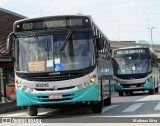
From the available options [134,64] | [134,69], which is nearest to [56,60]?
[134,69]

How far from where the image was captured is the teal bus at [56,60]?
14594 mm

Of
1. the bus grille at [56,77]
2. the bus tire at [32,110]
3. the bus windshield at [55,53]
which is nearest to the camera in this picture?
the bus grille at [56,77]

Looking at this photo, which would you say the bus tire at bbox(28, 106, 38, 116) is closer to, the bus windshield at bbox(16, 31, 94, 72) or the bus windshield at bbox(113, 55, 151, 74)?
the bus windshield at bbox(16, 31, 94, 72)

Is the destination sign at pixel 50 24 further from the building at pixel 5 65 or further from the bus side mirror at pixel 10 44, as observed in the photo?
the building at pixel 5 65

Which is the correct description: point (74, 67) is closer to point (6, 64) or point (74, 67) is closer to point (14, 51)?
point (14, 51)

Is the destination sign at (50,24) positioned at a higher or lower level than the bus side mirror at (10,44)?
higher

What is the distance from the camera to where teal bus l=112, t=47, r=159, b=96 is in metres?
31.9

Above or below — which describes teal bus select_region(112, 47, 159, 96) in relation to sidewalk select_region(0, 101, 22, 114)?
above

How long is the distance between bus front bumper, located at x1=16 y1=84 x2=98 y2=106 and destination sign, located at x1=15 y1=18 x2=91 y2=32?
6.70 feet

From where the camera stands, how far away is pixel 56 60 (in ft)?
48.5

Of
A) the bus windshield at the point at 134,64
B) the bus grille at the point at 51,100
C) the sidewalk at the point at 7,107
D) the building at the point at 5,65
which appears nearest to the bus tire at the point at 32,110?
the bus grille at the point at 51,100

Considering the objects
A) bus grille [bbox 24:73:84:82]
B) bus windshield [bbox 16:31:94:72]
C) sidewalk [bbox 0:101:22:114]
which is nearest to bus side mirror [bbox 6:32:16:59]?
bus windshield [bbox 16:31:94:72]

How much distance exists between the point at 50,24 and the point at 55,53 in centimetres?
105

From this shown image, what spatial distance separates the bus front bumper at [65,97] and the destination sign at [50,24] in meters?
2.04
